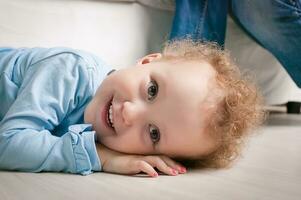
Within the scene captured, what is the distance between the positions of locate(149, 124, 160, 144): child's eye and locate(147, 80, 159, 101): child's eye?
0.05m

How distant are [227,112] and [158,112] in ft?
0.39

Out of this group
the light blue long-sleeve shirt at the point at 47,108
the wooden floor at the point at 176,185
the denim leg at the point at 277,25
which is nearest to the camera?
the wooden floor at the point at 176,185

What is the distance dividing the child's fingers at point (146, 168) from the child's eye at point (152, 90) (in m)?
0.11

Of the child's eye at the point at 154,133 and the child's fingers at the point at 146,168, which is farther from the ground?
the child's eye at the point at 154,133

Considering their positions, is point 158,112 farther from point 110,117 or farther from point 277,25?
point 277,25

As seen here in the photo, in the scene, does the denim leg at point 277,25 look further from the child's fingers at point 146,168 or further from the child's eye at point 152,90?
the child's fingers at point 146,168

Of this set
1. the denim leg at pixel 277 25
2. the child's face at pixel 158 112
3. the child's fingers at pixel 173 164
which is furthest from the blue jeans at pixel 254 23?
the child's fingers at pixel 173 164

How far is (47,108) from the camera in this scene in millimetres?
794

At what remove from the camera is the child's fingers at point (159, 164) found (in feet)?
2.48

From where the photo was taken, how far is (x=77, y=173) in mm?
718

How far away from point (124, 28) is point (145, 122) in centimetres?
62

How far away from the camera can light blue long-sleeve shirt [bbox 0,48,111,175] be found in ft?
2.34

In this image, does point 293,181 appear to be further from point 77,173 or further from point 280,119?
point 280,119

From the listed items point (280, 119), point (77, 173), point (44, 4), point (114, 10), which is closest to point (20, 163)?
point (77, 173)
